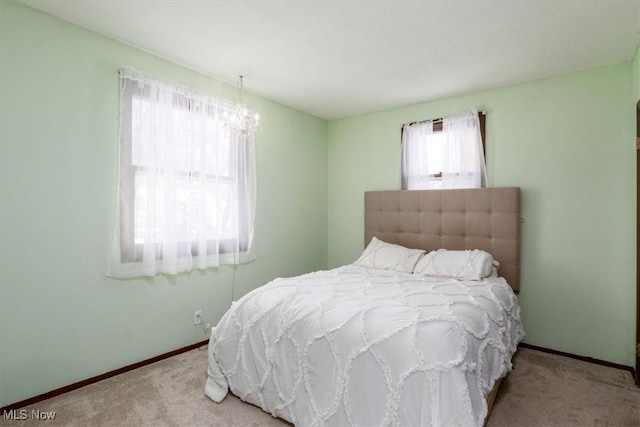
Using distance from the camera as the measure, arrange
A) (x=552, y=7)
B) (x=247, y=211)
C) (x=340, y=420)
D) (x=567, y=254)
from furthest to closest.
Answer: (x=247, y=211) → (x=567, y=254) → (x=552, y=7) → (x=340, y=420)

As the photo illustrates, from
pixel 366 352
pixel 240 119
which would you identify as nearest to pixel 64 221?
pixel 240 119

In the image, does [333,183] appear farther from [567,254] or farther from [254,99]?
[567,254]

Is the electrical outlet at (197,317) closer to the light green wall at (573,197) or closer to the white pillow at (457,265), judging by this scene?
the white pillow at (457,265)

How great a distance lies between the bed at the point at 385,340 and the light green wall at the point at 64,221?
0.76 m

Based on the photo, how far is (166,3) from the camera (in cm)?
195

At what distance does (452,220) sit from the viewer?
3.27 m

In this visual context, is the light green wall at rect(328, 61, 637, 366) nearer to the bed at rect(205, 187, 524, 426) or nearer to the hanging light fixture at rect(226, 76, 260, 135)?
the bed at rect(205, 187, 524, 426)

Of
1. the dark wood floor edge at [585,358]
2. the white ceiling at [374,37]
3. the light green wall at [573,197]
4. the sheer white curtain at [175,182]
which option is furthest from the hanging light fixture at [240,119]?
the dark wood floor edge at [585,358]

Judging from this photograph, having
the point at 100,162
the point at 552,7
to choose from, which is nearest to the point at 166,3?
the point at 100,162

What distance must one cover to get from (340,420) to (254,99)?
2985 mm

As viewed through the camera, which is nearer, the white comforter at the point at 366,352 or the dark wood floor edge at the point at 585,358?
the white comforter at the point at 366,352

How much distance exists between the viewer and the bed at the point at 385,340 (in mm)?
1472

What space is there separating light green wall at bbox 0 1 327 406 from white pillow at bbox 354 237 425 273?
1730 millimetres

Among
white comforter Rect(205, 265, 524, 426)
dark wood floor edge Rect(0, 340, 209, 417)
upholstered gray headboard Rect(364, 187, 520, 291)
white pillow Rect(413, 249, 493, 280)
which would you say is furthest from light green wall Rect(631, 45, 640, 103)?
dark wood floor edge Rect(0, 340, 209, 417)
